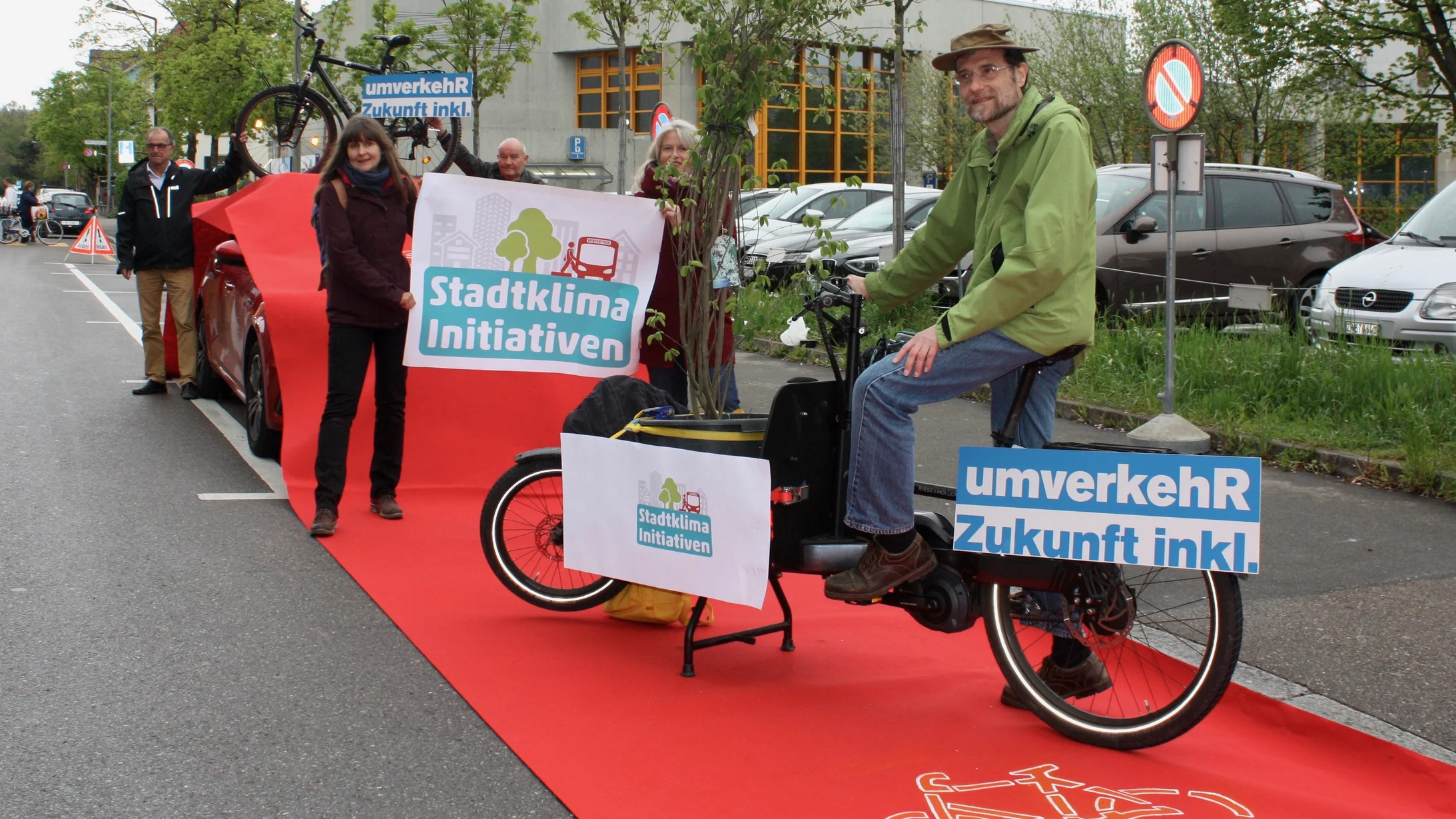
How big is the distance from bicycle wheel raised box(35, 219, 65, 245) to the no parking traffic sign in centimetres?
3951

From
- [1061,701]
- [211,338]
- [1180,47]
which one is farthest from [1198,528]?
[211,338]

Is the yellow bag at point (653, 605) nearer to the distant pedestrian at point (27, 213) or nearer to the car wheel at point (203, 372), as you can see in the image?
the car wheel at point (203, 372)

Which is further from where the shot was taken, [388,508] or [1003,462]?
[388,508]

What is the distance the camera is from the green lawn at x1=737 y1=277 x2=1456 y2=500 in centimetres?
814

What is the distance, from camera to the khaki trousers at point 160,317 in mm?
10164

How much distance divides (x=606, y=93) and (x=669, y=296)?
131 ft

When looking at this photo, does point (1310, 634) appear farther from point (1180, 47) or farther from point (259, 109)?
point (259, 109)

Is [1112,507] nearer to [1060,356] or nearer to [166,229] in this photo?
[1060,356]

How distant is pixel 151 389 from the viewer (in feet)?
34.6

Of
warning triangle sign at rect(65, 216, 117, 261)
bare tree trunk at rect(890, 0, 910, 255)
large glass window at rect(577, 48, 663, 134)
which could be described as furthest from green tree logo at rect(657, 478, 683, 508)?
large glass window at rect(577, 48, 663, 134)

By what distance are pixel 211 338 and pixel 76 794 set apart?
6.61 m

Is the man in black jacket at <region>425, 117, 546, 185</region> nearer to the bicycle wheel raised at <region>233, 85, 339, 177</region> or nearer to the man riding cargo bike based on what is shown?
the bicycle wheel raised at <region>233, 85, 339, 177</region>

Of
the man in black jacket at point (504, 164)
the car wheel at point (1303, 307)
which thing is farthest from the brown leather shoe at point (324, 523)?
the car wheel at point (1303, 307)

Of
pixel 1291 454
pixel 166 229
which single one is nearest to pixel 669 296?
pixel 1291 454
